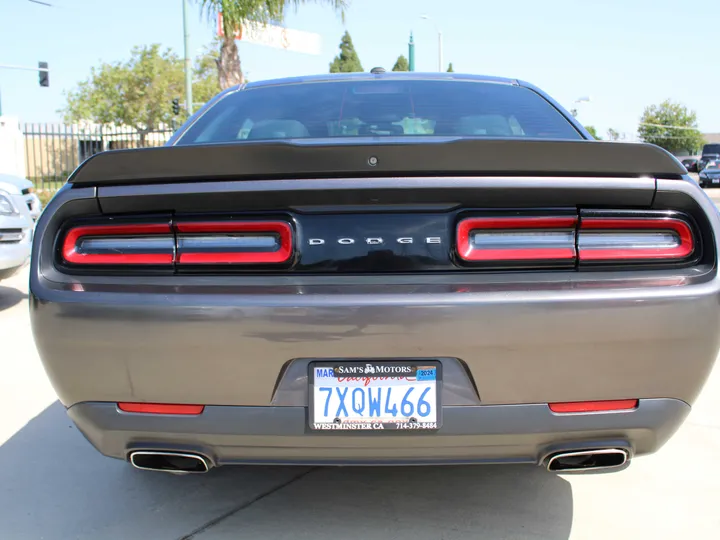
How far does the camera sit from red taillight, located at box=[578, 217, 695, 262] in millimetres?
1843

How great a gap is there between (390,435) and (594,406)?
1.86 ft

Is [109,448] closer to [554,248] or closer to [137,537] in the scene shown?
[137,537]

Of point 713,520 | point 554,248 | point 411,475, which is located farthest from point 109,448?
point 713,520

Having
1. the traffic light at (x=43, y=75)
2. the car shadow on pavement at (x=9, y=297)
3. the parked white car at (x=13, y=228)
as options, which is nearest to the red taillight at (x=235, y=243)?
the parked white car at (x=13, y=228)

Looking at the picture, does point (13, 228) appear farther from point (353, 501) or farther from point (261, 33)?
point (261, 33)

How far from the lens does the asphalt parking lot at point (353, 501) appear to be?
229 cm

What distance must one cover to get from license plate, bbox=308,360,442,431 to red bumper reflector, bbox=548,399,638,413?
1.09ft

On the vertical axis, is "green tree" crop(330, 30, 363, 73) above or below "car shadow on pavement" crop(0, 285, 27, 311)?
above

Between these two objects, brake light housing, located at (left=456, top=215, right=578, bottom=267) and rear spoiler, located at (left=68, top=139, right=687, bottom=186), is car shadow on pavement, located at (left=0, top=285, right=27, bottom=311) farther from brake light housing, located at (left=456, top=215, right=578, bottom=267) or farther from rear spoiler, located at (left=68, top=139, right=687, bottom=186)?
brake light housing, located at (left=456, top=215, right=578, bottom=267)

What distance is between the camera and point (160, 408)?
6.12 feet

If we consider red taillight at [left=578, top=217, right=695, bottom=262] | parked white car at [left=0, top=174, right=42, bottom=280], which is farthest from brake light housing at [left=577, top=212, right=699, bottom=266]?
parked white car at [left=0, top=174, right=42, bottom=280]

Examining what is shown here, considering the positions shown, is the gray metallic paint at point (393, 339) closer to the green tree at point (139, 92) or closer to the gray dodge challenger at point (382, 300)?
the gray dodge challenger at point (382, 300)

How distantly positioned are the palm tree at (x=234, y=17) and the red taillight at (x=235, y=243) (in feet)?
42.9

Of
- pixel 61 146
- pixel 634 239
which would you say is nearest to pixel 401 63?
pixel 61 146
